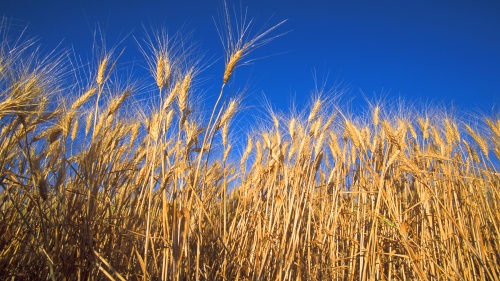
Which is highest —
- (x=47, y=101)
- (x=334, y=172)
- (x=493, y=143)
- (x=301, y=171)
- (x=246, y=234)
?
(x=493, y=143)

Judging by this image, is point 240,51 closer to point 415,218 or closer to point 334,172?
point 334,172

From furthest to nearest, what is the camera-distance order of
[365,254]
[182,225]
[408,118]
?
[408,118]
[365,254]
[182,225]

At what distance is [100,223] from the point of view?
1.67 metres

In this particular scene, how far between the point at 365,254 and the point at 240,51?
1.39 meters

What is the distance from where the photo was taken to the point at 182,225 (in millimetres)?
1320

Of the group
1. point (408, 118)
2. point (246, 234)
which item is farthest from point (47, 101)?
point (408, 118)

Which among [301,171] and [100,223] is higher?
[301,171]

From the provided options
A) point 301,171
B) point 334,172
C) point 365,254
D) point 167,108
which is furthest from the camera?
point 334,172

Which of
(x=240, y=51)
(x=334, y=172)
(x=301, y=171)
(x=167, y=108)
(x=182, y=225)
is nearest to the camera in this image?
(x=182, y=225)

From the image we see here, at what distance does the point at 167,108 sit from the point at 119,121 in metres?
0.56

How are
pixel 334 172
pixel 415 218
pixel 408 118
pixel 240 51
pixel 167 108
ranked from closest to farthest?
pixel 167 108
pixel 240 51
pixel 415 218
pixel 334 172
pixel 408 118

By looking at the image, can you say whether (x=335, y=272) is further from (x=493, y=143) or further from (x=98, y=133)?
(x=493, y=143)

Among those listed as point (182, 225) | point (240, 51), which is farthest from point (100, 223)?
point (240, 51)

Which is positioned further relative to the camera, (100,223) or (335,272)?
(335,272)
